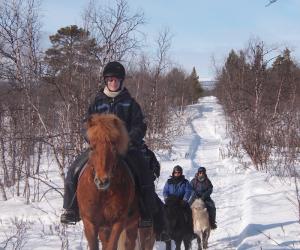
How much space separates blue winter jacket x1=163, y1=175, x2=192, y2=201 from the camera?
9.61 meters

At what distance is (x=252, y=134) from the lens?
2052cm

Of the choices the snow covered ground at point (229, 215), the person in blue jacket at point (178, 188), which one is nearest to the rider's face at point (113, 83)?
the snow covered ground at point (229, 215)

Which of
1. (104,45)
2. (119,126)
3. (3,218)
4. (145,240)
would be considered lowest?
(3,218)

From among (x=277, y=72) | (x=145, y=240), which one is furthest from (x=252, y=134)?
(x=145, y=240)

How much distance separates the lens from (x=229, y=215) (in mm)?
12922

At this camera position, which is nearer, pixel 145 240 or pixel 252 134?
pixel 145 240

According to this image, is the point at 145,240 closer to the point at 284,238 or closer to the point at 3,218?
the point at 284,238

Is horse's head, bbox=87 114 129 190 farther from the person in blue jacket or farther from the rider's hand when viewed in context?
the person in blue jacket

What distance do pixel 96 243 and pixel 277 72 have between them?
2211cm

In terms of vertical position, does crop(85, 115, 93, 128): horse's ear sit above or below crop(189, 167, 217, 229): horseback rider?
above

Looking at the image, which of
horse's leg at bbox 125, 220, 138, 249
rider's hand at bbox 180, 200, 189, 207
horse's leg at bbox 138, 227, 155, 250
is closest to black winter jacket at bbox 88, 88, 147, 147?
horse's leg at bbox 125, 220, 138, 249

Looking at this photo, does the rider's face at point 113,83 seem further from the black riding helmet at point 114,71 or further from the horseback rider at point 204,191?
the horseback rider at point 204,191

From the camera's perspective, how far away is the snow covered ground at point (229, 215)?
30.4 ft

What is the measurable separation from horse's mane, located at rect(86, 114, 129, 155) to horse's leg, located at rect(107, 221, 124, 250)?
31.2 inches
